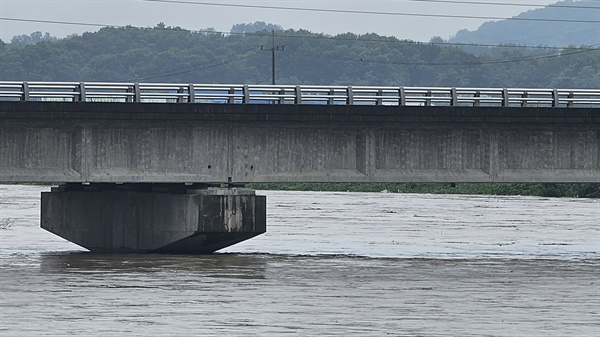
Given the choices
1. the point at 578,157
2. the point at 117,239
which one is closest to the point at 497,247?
the point at 578,157

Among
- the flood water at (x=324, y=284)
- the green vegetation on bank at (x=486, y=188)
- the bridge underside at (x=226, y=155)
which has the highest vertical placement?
the bridge underside at (x=226, y=155)

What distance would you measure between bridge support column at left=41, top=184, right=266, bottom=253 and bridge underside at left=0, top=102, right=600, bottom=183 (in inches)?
55.1

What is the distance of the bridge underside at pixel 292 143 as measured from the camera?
165ft

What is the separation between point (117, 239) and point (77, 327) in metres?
23.3

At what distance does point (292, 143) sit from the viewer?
52844mm

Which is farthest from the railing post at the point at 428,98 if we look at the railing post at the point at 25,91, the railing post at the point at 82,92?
the railing post at the point at 25,91

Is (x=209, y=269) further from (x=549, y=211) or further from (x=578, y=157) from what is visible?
(x=549, y=211)

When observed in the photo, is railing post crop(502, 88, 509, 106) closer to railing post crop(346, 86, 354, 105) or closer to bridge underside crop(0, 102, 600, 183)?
bridge underside crop(0, 102, 600, 183)

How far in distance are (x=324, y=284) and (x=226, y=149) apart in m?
13.0

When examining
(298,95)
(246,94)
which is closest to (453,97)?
(298,95)

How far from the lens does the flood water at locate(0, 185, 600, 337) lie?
30703 mm

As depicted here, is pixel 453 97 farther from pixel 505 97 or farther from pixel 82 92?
pixel 82 92

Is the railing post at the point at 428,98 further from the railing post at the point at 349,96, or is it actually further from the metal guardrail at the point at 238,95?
the railing post at the point at 349,96

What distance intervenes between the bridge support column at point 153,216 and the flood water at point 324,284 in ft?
3.35
